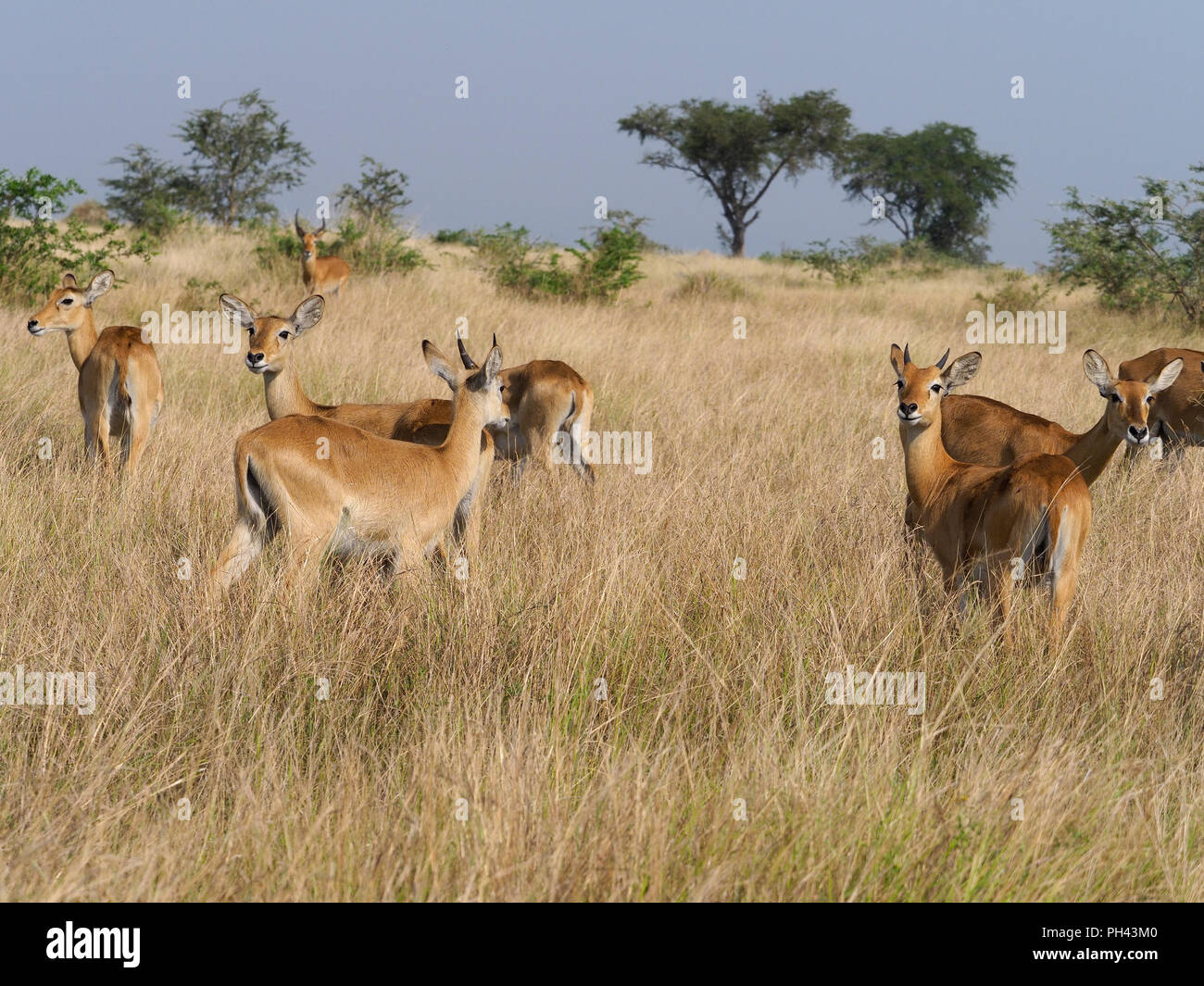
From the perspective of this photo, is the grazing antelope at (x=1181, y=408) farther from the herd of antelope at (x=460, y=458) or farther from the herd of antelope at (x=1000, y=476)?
the herd of antelope at (x=1000, y=476)

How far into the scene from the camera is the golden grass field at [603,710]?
2.43 m

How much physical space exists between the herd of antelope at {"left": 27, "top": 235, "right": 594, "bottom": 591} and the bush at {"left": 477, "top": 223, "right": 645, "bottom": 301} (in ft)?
24.9

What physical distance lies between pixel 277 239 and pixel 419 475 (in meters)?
12.5

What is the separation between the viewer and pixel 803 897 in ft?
7.84

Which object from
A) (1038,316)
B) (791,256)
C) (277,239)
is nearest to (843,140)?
(791,256)

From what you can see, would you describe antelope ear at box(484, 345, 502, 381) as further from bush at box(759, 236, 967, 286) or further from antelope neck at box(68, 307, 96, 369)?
bush at box(759, 236, 967, 286)

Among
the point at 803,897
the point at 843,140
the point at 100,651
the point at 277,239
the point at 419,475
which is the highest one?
the point at 843,140

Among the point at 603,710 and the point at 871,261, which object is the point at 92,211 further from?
the point at 603,710

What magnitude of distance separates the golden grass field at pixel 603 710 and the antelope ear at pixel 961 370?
2.19ft

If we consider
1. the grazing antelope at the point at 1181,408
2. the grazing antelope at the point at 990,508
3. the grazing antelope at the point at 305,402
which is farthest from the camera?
the grazing antelope at the point at 1181,408

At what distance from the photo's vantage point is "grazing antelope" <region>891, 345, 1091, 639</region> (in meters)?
3.88

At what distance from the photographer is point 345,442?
437 cm

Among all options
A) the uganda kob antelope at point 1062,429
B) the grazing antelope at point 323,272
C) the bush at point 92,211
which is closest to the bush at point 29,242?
the grazing antelope at point 323,272

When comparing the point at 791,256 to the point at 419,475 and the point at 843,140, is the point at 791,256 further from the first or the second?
the point at 419,475
